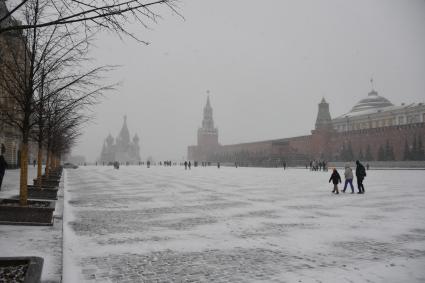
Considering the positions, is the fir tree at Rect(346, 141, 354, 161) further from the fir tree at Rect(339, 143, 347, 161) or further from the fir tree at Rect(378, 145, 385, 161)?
the fir tree at Rect(378, 145, 385, 161)

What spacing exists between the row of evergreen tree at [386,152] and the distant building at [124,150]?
10817cm

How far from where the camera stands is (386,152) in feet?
202

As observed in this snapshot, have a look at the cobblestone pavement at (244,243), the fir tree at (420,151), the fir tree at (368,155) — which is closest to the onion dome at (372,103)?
the fir tree at (368,155)

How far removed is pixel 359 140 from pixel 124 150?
114 metres

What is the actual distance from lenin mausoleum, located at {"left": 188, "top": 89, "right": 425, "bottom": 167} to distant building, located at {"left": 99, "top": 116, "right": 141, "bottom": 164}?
6541cm

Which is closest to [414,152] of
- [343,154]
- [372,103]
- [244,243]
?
[343,154]

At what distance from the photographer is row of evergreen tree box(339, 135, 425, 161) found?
55.5 meters

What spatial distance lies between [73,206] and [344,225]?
7.78 metres

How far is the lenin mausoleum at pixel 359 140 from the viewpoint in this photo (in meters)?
61.0

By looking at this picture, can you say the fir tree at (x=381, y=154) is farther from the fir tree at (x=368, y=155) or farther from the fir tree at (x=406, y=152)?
the fir tree at (x=406, y=152)

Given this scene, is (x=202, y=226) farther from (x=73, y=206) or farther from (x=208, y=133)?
(x=208, y=133)

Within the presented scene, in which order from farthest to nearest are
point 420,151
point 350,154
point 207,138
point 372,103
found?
point 207,138 → point 372,103 → point 350,154 → point 420,151

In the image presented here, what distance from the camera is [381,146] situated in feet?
204

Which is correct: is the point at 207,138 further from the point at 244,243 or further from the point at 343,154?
the point at 244,243
